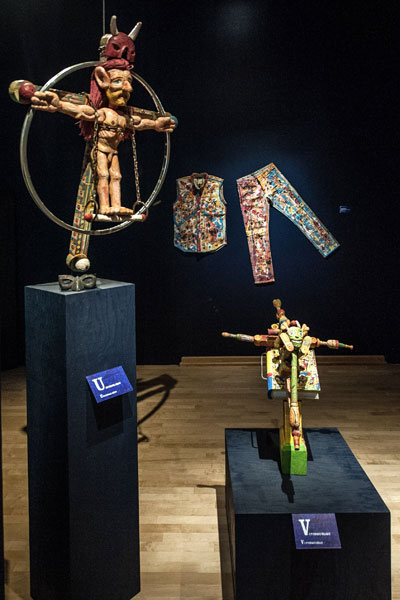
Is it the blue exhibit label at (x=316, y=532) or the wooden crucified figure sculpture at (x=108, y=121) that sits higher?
the wooden crucified figure sculpture at (x=108, y=121)

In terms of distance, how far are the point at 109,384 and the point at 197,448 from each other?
1.48 metres

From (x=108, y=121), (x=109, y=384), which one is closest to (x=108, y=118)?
(x=108, y=121)

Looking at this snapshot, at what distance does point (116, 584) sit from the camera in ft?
5.76

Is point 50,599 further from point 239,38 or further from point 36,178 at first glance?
point 239,38

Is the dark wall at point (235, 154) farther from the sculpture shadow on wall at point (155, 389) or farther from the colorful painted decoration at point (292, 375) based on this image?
the colorful painted decoration at point (292, 375)

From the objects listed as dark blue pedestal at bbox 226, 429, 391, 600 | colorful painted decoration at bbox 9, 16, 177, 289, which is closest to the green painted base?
dark blue pedestal at bbox 226, 429, 391, 600

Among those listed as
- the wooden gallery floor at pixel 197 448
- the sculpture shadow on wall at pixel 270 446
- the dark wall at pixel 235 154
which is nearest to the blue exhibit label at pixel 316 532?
the sculpture shadow on wall at pixel 270 446

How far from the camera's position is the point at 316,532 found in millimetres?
1625

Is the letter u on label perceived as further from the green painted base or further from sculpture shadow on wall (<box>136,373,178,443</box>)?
sculpture shadow on wall (<box>136,373,178,443</box>)

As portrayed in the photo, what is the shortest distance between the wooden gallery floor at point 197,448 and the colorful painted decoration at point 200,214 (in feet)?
3.65

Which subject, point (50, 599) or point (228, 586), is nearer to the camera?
point (50, 599)

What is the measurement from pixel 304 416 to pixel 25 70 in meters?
3.76

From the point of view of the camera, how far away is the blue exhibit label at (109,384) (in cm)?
158

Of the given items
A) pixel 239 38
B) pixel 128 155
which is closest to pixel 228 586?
pixel 128 155
